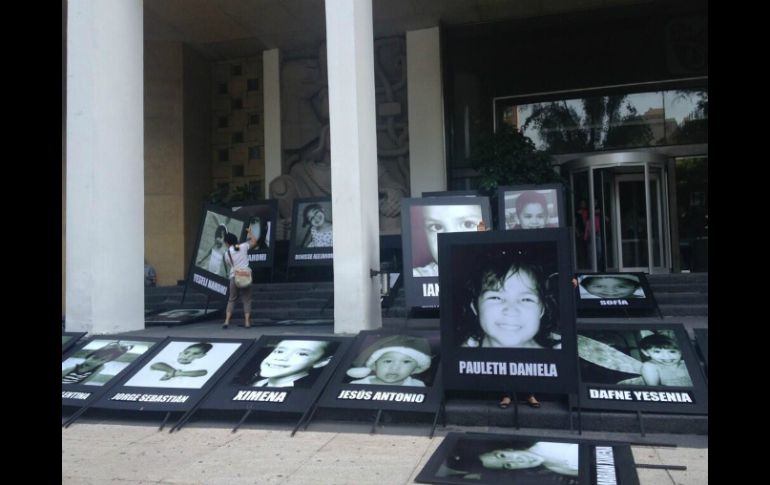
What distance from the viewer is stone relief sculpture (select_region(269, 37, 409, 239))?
1702 cm

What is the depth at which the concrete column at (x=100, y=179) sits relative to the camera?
9.81m

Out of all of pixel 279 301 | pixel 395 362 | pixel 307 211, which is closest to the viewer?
pixel 395 362

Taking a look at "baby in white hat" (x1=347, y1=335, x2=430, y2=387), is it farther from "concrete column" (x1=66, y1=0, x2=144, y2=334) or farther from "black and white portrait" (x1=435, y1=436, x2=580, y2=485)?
"concrete column" (x1=66, y1=0, x2=144, y2=334)

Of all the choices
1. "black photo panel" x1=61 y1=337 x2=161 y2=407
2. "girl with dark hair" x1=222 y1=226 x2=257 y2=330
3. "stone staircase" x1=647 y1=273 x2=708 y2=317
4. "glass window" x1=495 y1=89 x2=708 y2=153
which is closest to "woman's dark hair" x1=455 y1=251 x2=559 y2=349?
"black photo panel" x1=61 y1=337 x2=161 y2=407

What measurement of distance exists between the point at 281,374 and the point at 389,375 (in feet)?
3.75

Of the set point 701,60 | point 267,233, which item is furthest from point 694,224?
point 267,233

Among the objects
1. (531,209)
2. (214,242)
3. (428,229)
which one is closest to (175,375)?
(428,229)

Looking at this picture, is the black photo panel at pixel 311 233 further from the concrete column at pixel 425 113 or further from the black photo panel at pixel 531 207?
the black photo panel at pixel 531 207

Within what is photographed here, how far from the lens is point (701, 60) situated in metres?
15.8

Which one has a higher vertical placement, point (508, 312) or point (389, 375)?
point (508, 312)

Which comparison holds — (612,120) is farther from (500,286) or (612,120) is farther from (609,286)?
(500,286)

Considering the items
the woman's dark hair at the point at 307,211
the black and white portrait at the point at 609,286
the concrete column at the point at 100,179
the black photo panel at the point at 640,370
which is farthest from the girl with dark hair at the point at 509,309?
the woman's dark hair at the point at 307,211

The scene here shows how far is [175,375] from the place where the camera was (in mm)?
6652
